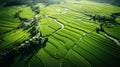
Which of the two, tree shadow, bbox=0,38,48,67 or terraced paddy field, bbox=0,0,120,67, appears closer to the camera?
terraced paddy field, bbox=0,0,120,67

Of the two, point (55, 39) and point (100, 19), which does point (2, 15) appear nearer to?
point (55, 39)

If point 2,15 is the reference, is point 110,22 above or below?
above

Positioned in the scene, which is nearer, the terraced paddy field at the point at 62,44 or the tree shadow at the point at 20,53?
the terraced paddy field at the point at 62,44

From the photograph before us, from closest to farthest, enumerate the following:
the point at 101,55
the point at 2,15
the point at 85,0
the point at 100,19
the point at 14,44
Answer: the point at 101,55 < the point at 14,44 < the point at 100,19 < the point at 2,15 < the point at 85,0

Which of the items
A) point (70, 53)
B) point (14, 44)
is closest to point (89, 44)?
point (70, 53)

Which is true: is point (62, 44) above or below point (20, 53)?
above

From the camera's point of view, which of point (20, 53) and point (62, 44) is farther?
point (62, 44)

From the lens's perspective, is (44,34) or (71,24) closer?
(44,34)

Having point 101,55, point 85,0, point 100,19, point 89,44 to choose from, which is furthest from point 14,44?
point 85,0

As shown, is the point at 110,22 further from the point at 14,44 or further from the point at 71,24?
the point at 14,44

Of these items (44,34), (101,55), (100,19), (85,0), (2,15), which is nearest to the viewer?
(101,55)
